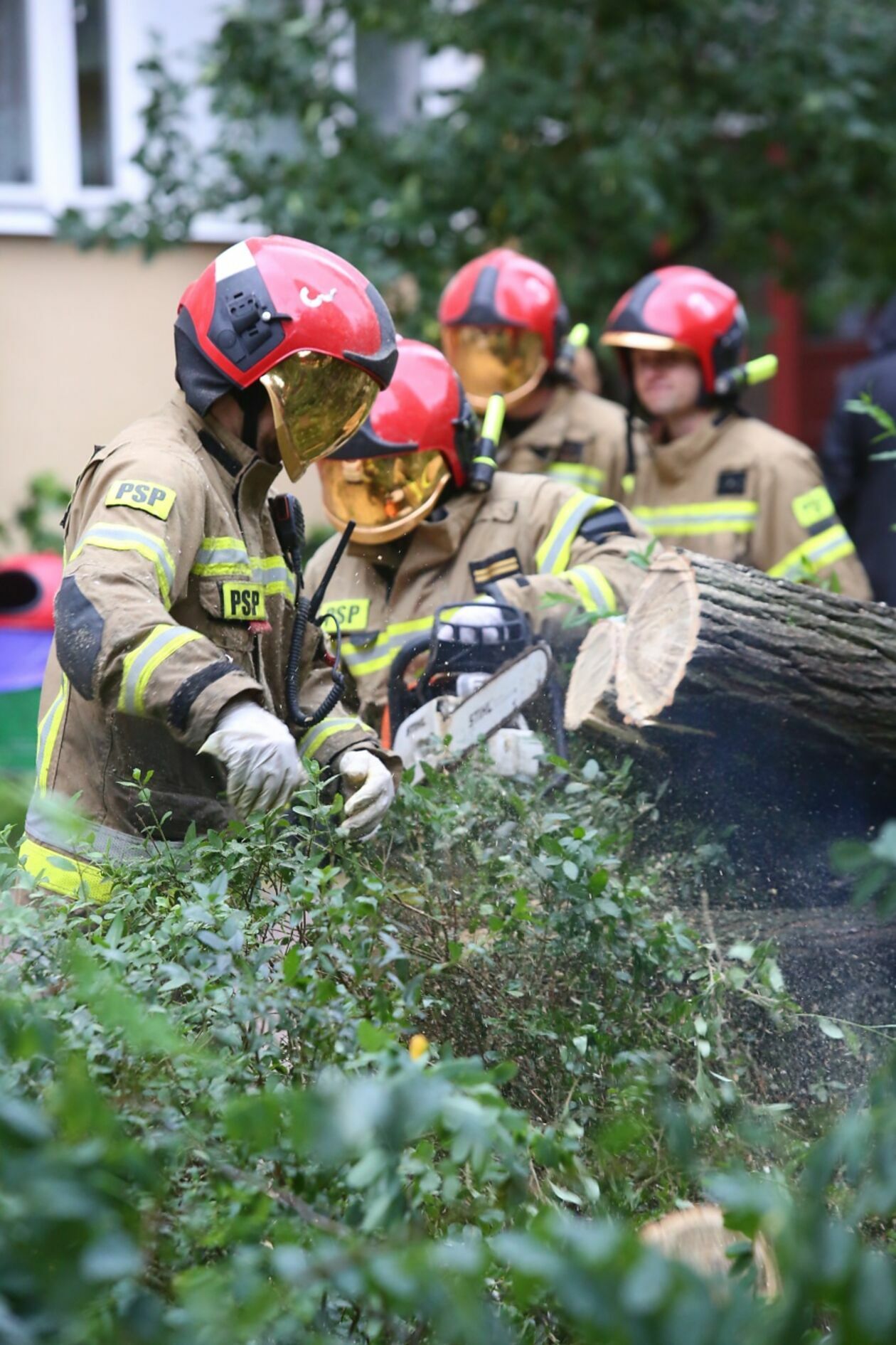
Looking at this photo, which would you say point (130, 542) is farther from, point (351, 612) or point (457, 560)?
point (457, 560)

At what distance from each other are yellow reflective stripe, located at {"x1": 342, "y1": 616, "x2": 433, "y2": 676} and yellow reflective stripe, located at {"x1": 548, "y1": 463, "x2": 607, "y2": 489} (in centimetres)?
170

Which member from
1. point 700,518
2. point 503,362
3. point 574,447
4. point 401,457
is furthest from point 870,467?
point 401,457

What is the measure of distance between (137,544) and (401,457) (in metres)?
1.57

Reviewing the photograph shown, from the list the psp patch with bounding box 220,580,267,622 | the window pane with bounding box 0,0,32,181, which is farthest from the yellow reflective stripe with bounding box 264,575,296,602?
the window pane with bounding box 0,0,32,181

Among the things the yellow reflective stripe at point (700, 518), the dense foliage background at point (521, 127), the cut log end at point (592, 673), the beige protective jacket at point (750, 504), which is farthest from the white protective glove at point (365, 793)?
the dense foliage background at point (521, 127)

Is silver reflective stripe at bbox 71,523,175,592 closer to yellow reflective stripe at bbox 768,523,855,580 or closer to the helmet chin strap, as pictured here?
the helmet chin strap

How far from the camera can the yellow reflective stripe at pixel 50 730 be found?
299 centimetres

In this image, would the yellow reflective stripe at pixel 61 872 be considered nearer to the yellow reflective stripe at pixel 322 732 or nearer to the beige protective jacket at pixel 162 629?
the beige protective jacket at pixel 162 629

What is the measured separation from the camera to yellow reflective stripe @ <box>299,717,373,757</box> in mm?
3301

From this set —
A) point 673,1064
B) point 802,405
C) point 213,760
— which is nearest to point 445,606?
point 213,760

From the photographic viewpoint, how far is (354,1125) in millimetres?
1373

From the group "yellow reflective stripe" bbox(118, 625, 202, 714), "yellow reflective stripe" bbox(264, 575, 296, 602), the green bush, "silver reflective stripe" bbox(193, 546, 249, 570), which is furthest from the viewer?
"yellow reflective stripe" bbox(264, 575, 296, 602)

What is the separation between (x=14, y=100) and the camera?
8.98 meters

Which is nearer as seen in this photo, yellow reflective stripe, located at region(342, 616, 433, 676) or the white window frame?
yellow reflective stripe, located at region(342, 616, 433, 676)
